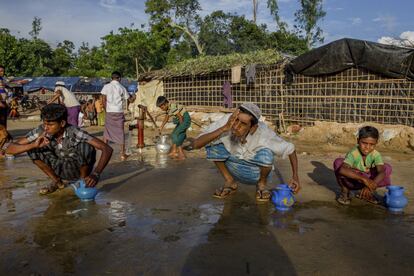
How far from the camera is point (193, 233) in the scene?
3137 millimetres

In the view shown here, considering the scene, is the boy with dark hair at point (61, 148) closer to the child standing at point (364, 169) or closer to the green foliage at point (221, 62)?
the child standing at point (364, 169)

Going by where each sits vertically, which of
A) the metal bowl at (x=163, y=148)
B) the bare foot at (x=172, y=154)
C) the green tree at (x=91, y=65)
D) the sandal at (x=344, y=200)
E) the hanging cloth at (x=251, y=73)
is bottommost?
the sandal at (x=344, y=200)

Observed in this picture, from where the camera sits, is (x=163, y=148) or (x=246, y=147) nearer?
(x=246, y=147)

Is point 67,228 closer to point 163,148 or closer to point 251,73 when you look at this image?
point 163,148

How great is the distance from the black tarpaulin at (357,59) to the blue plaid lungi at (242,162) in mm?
6761

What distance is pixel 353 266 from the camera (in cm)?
252

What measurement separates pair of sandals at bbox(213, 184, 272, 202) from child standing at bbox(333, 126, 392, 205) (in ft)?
2.47

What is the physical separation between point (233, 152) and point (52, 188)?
7.01ft

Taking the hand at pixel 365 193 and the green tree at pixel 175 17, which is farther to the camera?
the green tree at pixel 175 17

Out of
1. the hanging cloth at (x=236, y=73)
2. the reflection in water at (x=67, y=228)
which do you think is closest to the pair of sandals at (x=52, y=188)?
the reflection in water at (x=67, y=228)

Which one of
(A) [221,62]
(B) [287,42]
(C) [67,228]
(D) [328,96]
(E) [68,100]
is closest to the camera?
(C) [67,228]

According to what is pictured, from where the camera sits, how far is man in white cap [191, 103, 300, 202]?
3711 millimetres

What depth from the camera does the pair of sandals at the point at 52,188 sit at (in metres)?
4.37

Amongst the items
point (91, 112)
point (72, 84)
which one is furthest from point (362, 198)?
point (72, 84)
